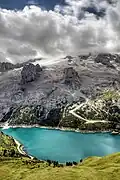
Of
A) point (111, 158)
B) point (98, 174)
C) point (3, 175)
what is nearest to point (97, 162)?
point (111, 158)

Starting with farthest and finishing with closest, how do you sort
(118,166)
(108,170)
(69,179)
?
(118,166), (108,170), (69,179)

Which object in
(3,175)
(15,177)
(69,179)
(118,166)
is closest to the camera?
(69,179)

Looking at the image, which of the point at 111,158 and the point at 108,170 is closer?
the point at 108,170

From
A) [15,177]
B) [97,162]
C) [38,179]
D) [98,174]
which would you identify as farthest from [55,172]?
[97,162]

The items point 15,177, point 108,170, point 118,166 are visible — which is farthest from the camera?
point 15,177

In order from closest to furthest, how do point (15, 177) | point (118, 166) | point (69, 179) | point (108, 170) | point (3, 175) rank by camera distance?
point (69, 179) → point (108, 170) → point (118, 166) → point (15, 177) → point (3, 175)

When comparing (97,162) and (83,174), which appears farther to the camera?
(97,162)

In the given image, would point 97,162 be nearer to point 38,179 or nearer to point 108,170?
point 108,170

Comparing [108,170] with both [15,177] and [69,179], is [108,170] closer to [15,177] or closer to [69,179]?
[69,179]
